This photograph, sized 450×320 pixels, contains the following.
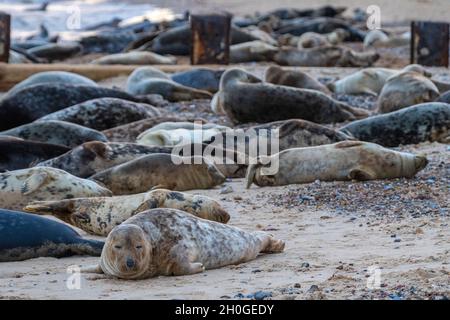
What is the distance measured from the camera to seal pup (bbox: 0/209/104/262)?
525 centimetres

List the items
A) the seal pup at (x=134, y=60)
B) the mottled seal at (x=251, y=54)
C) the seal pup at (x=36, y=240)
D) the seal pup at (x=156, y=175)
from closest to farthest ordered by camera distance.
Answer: the seal pup at (x=36, y=240), the seal pup at (x=156, y=175), the seal pup at (x=134, y=60), the mottled seal at (x=251, y=54)

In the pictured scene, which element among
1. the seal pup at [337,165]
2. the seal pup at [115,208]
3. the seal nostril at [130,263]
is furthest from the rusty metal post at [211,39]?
the seal nostril at [130,263]

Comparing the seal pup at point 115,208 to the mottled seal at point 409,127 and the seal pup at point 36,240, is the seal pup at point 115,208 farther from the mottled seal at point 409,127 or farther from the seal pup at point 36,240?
the mottled seal at point 409,127

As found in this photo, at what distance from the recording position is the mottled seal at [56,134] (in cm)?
876

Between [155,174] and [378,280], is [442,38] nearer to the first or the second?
[155,174]

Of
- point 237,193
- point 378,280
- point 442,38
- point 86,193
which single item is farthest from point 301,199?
point 442,38

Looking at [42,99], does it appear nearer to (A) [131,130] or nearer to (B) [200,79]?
(A) [131,130]

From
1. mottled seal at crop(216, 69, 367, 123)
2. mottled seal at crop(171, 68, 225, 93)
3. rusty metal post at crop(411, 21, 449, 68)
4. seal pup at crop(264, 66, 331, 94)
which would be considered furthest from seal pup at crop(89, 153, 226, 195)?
rusty metal post at crop(411, 21, 449, 68)

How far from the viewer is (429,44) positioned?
1462 centimetres

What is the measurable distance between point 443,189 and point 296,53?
921cm

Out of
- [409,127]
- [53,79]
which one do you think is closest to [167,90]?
[53,79]

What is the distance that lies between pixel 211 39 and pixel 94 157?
22.9 ft

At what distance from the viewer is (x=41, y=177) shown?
661 cm

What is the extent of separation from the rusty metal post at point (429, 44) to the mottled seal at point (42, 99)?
4.95 m
